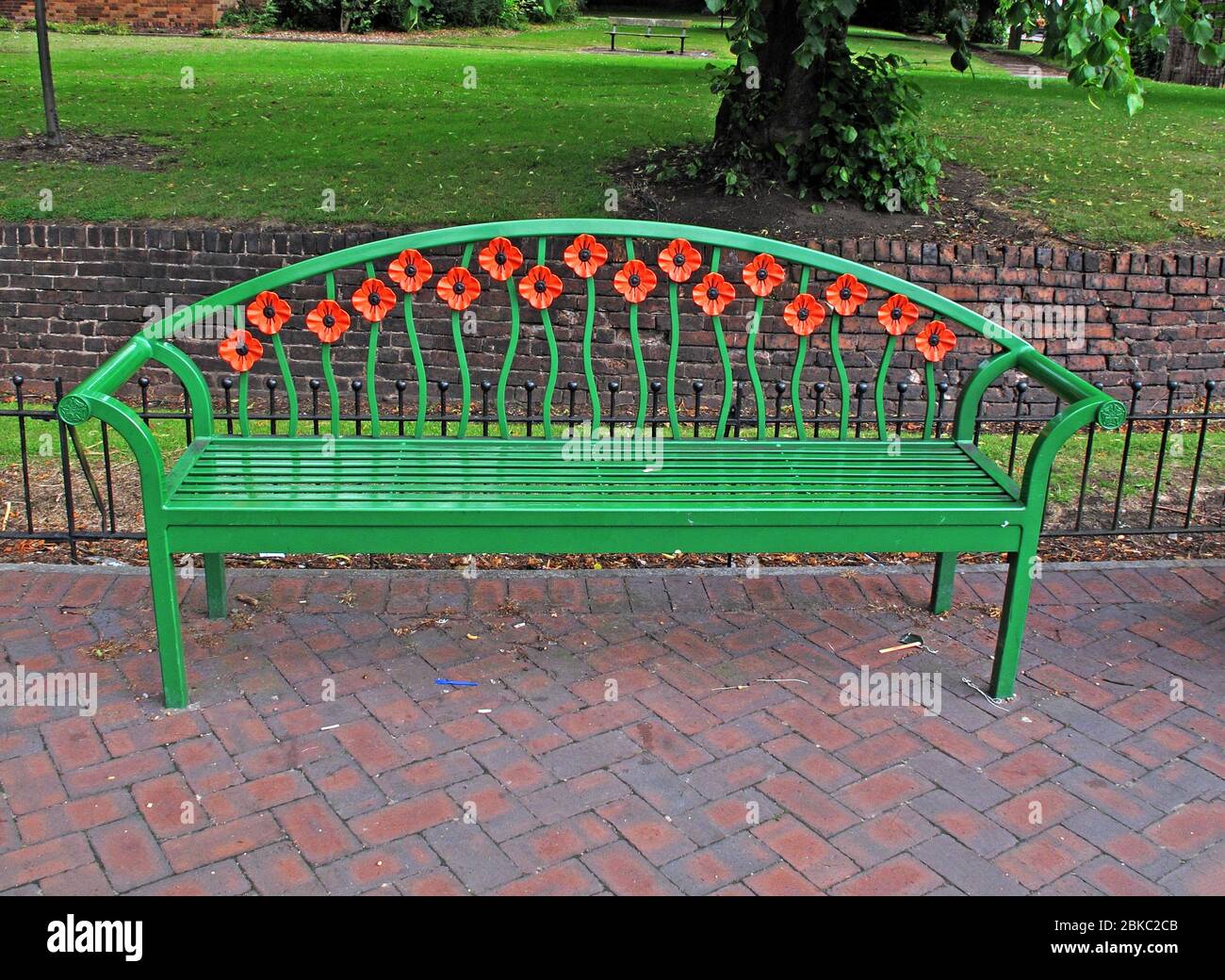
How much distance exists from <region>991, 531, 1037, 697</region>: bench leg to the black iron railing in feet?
2.96

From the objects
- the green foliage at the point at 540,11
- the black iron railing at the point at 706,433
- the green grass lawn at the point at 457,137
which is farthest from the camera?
the green foliage at the point at 540,11

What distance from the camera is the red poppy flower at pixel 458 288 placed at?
4023mm

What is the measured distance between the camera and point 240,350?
13.0ft

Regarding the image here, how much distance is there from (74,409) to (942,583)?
2929 millimetres

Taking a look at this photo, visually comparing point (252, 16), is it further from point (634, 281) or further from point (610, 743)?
point (610, 743)

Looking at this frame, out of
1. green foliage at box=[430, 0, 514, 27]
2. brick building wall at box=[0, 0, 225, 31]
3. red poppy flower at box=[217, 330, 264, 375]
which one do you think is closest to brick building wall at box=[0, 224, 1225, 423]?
red poppy flower at box=[217, 330, 264, 375]

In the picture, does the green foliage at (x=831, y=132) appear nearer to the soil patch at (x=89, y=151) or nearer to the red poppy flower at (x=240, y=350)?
the soil patch at (x=89, y=151)

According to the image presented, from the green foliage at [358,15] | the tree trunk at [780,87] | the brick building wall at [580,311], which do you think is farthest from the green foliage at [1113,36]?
the green foliage at [358,15]

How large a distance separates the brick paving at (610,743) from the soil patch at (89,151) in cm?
623

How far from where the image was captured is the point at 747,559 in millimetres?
4727

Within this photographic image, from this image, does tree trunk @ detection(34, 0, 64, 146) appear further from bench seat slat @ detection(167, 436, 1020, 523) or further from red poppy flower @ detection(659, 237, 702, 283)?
red poppy flower @ detection(659, 237, 702, 283)

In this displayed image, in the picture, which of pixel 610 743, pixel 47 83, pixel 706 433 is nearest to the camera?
pixel 610 743

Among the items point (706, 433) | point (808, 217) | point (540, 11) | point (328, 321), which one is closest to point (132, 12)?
point (540, 11)

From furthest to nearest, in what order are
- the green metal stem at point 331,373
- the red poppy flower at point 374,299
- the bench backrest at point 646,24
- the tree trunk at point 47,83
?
the bench backrest at point 646,24 < the tree trunk at point 47,83 < the red poppy flower at point 374,299 < the green metal stem at point 331,373
